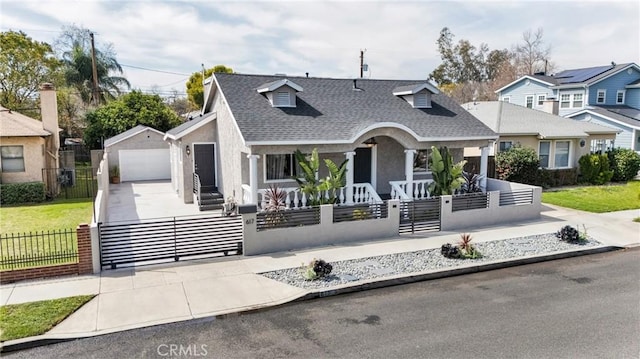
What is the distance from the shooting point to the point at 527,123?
25.5 metres

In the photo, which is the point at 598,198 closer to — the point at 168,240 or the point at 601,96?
the point at 168,240

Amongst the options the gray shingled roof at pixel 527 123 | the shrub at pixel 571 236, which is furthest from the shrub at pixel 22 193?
the gray shingled roof at pixel 527 123

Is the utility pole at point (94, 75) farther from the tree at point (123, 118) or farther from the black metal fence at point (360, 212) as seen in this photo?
the black metal fence at point (360, 212)

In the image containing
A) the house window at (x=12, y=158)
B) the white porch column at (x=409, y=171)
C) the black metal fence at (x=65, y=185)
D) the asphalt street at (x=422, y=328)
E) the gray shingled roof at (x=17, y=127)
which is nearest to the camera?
the asphalt street at (x=422, y=328)

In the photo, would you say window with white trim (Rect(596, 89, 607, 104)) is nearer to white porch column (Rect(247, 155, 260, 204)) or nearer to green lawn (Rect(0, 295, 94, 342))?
white porch column (Rect(247, 155, 260, 204))

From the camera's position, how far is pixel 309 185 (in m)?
15.2

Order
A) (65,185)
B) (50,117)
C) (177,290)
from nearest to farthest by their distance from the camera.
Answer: (177,290), (65,185), (50,117)

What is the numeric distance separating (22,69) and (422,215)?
35.3 metres

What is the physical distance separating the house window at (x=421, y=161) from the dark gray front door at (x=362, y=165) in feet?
7.18

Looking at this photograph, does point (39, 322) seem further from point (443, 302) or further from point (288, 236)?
point (443, 302)

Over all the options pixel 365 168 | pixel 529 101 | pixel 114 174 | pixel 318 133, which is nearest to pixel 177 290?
pixel 318 133

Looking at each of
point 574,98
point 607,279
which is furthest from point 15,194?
point 574,98

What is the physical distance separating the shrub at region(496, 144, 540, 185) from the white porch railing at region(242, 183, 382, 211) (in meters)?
8.89

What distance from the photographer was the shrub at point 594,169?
25281 millimetres
